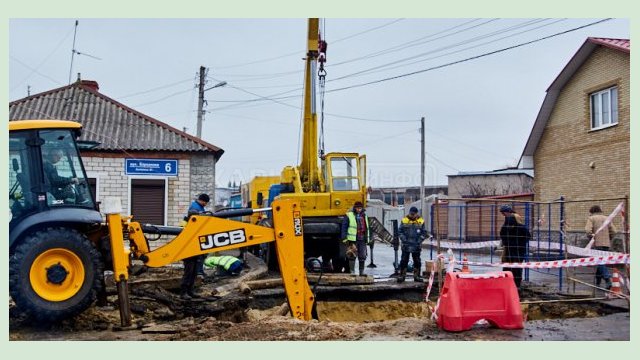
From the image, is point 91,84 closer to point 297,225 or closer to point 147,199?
point 147,199

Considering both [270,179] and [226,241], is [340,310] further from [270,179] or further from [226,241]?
[270,179]

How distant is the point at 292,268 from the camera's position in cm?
817

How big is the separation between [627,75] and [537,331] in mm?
11249

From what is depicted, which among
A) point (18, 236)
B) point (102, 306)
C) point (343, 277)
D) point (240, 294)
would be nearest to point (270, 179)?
point (343, 277)

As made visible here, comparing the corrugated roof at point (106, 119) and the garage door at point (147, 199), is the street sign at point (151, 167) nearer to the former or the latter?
the garage door at point (147, 199)

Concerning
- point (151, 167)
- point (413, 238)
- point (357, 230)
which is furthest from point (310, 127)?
point (151, 167)

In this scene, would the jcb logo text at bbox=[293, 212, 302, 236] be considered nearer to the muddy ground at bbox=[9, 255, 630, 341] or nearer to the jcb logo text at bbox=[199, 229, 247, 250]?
the jcb logo text at bbox=[199, 229, 247, 250]

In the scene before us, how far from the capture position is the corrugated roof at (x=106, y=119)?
1838 centimetres

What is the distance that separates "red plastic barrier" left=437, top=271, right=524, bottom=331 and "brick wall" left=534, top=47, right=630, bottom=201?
398 inches

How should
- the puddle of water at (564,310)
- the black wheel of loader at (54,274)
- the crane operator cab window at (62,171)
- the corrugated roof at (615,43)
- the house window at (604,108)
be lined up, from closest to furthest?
the black wheel of loader at (54,274), the crane operator cab window at (62,171), the puddle of water at (564,310), the corrugated roof at (615,43), the house window at (604,108)

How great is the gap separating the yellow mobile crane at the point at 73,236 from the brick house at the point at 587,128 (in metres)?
11.6

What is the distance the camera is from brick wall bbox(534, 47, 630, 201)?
16812 millimetres

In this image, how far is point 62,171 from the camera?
8008 millimetres

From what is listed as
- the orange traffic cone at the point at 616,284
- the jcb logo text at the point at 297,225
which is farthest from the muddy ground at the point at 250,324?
the jcb logo text at the point at 297,225
